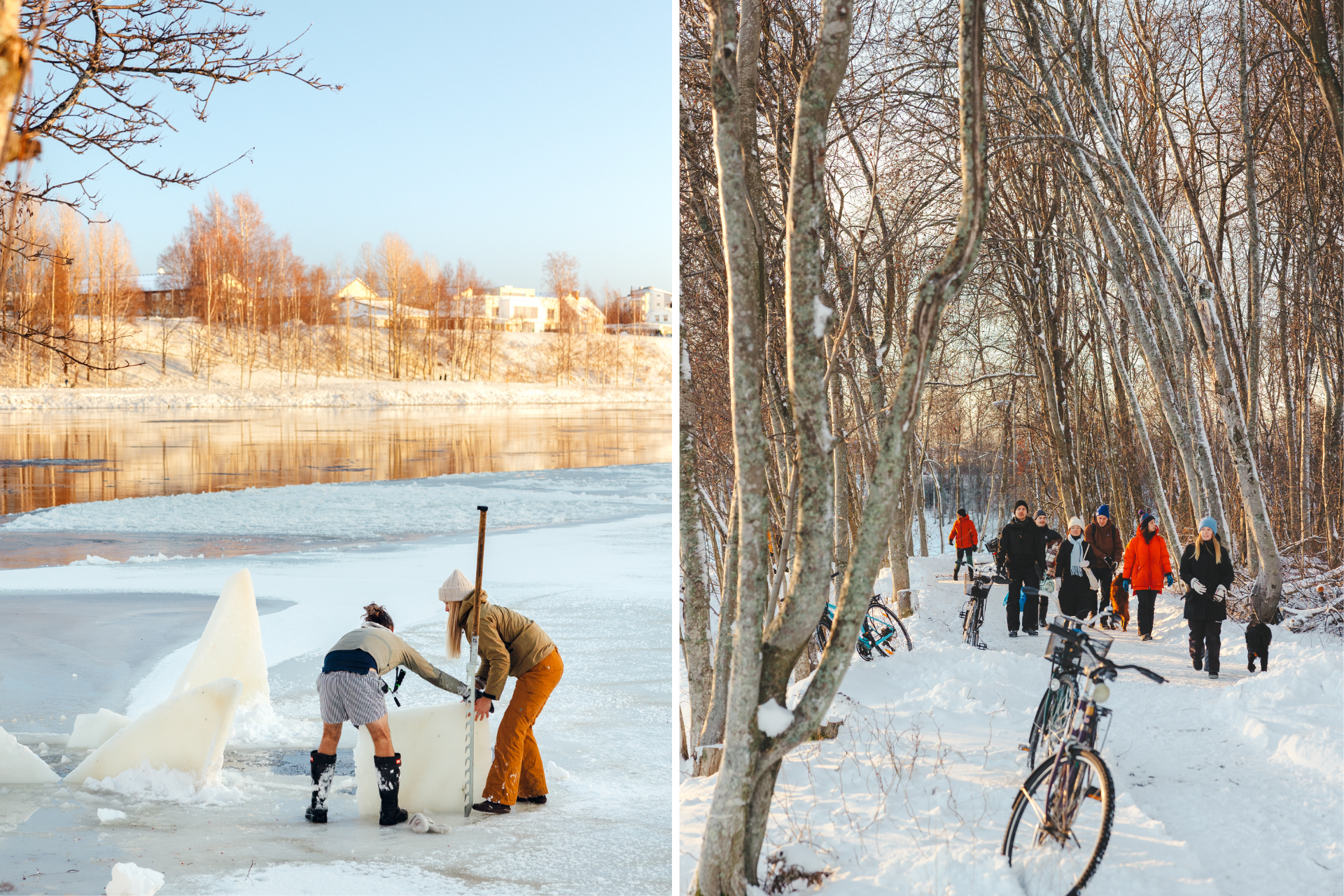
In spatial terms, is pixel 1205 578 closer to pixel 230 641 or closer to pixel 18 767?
pixel 230 641

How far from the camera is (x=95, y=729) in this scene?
16.0ft

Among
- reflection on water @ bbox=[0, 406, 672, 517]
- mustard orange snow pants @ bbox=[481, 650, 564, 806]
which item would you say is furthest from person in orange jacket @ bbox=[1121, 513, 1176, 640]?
reflection on water @ bbox=[0, 406, 672, 517]

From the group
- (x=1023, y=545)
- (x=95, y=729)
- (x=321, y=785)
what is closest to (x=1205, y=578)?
(x=1023, y=545)

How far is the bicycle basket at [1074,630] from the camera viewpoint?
344cm

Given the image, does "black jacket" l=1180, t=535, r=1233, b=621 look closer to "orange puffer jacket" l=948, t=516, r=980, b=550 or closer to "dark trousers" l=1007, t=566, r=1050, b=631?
"dark trousers" l=1007, t=566, r=1050, b=631

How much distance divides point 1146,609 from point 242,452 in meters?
22.9

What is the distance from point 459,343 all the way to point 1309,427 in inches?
1865

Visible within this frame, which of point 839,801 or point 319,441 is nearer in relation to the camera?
point 839,801

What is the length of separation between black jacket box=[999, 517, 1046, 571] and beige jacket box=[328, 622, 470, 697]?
3.81 meters

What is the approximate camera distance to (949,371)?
362 inches

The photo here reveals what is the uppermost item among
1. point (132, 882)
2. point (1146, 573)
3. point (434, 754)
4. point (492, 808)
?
point (1146, 573)

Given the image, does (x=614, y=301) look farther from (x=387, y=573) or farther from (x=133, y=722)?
(x=133, y=722)

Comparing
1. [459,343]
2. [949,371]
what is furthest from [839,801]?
[459,343]

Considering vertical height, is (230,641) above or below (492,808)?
above
